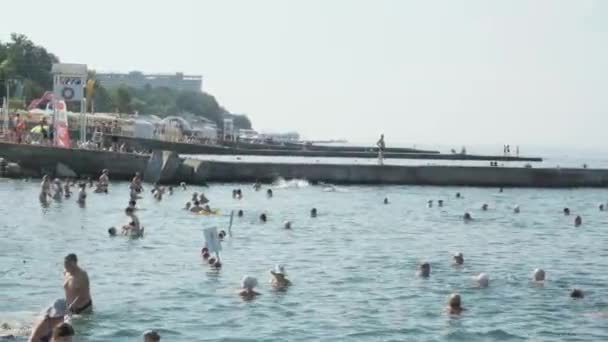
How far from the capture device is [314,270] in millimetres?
34156

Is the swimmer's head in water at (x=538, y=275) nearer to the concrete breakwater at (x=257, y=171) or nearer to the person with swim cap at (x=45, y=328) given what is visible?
the person with swim cap at (x=45, y=328)

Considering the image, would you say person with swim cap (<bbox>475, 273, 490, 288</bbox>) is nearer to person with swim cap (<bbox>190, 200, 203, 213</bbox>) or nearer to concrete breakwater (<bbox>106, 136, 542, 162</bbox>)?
person with swim cap (<bbox>190, 200, 203, 213</bbox>)

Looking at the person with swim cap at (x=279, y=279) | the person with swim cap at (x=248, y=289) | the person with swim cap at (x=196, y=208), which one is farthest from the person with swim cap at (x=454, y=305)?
the person with swim cap at (x=196, y=208)

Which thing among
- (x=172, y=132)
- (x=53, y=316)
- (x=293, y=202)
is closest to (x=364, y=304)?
(x=53, y=316)

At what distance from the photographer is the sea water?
24406 millimetres

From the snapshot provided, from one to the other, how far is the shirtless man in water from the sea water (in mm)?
307

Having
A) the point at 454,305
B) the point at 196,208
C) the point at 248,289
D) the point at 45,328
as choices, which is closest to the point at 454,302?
the point at 454,305

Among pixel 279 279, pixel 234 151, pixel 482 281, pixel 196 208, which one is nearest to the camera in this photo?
pixel 279 279

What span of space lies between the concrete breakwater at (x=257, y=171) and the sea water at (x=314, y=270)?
9.65 meters

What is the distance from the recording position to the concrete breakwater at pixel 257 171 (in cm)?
7225

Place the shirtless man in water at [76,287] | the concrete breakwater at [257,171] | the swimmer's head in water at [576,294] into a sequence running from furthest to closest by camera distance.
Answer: the concrete breakwater at [257,171] < the swimmer's head in water at [576,294] < the shirtless man in water at [76,287]

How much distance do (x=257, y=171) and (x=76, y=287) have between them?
5482 centimetres

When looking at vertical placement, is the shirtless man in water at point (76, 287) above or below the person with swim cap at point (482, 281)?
above

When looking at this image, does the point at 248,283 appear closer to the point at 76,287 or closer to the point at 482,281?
the point at 76,287
